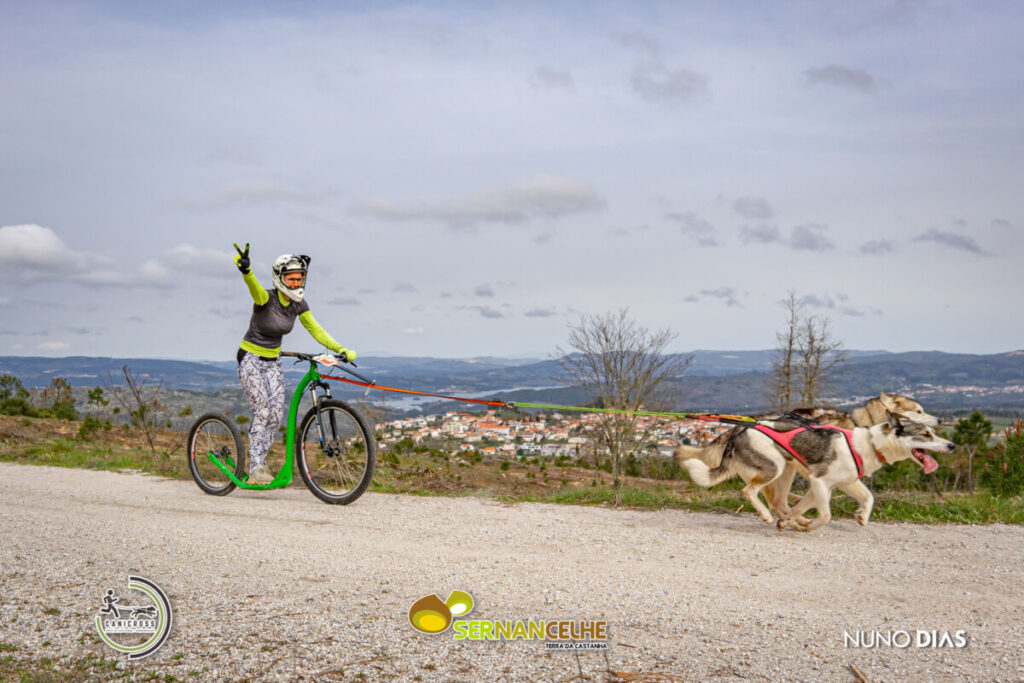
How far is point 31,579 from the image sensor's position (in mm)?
5676

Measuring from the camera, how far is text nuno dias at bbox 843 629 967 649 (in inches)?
176

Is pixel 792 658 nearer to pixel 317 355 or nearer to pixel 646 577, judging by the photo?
pixel 646 577

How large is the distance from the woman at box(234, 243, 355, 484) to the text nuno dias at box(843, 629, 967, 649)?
6.42m

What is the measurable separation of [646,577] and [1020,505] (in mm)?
5554

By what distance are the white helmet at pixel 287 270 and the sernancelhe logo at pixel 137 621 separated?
468 cm

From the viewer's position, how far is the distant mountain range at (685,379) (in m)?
17.8

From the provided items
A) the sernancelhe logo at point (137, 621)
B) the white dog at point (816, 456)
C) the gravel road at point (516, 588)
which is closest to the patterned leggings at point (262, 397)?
the gravel road at point (516, 588)

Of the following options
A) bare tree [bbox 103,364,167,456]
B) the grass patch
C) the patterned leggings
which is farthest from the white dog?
bare tree [bbox 103,364,167,456]

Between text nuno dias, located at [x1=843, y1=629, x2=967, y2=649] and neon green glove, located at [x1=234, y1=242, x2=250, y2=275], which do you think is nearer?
text nuno dias, located at [x1=843, y1=629, x2=967, y2=649]

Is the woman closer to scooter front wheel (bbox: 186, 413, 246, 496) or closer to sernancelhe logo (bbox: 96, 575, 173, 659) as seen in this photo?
scooter front wheel (bbox: 186, 413, 246, 496)

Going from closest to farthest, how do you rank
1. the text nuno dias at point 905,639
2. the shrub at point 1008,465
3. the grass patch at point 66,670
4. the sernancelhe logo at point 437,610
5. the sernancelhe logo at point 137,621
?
1. the grass patch at point 66,670
2. the sernancelhe logo at point 137,621
3. the text nuno dias at point 905,639
4. the sernancelhe logo at point 437,610
5. the shrub at point 1008,465

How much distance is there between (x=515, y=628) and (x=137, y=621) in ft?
8.09

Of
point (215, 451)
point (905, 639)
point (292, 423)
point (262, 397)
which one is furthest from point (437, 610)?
point (215, 451)

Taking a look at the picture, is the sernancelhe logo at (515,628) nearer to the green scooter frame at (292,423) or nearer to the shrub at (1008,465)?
the green scooter frame at (292,423)
